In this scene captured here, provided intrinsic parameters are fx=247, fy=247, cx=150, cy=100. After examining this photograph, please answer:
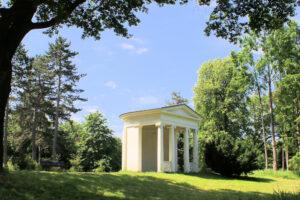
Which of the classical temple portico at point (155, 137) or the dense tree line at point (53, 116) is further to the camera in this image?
the dense tree line at point (53, 116)

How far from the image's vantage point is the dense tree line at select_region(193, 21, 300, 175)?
73.3ft

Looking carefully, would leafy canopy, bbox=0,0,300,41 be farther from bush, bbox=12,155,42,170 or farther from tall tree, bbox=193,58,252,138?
tall tree, bbox=193,58,252,138

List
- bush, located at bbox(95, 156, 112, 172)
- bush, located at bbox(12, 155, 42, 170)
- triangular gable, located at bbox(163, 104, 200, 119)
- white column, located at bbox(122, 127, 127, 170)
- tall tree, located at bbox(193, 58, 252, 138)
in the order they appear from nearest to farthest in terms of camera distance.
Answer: bush, located at bbox(12, 155, 42, 170)
triangular gable, located at bbox(163, 104, 200, 119)
white column, located at bbox(122, 127, 127, 170)
bush, located at bbox(95, 156, 112, 172)
tall tree, located at bbox(193, 58, 252, 138)

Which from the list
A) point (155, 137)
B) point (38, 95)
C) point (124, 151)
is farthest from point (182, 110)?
point (38, 95)

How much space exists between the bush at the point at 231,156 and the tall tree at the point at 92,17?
13.2 metres

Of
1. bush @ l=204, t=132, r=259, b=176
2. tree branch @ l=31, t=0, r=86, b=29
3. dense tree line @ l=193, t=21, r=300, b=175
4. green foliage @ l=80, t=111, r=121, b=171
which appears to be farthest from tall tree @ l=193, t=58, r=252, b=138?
tree branch @ l=31, t=0, r=86, b=29

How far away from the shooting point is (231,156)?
71.5 ft

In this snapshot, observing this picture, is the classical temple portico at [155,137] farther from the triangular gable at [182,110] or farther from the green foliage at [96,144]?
the green foliage at [96,144]

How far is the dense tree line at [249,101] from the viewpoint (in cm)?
2234

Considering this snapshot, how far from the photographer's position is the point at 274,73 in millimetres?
30516

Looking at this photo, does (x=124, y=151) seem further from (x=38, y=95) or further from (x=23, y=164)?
(x=38, y=95)

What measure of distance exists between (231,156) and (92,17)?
16488mm

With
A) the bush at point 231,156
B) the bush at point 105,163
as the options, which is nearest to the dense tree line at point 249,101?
the bush at point 231,156

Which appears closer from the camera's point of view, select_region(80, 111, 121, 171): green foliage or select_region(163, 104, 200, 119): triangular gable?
select_region(163, 104, 200, 119): triangular gable
